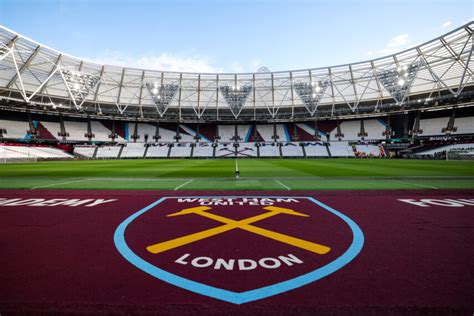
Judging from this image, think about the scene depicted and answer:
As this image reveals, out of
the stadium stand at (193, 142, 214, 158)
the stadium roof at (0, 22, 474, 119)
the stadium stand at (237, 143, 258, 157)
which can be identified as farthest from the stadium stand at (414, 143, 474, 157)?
the stadium stand at (193, 142, 214, 158)

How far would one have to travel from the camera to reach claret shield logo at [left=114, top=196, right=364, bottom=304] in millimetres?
2361

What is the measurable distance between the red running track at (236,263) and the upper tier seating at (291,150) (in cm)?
5050

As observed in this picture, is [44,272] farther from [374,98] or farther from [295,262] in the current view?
[374,98]

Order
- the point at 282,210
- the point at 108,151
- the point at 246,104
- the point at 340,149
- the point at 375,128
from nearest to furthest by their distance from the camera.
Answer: the point at 282,210, the point at 108,151, the point at 340,149, the point at 375,128, the point at 246,104

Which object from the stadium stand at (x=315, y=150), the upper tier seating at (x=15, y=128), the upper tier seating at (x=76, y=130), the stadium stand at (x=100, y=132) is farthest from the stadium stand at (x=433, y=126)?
the upper tier seating at (x=15, y=128)

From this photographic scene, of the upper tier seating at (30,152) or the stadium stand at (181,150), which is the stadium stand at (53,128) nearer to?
the upper tier seating at (30,152)

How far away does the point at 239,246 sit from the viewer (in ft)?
10.8

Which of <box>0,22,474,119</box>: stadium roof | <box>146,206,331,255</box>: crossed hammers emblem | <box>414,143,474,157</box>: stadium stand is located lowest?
<box>146,206,331,255</box>: crossed hammers emblem

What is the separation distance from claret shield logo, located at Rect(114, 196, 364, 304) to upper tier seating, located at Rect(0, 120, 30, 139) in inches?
2386

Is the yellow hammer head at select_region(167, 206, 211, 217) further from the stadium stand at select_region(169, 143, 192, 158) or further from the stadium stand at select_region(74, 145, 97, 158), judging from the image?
the stadium stand at select_region(74, 145, 97, 158)

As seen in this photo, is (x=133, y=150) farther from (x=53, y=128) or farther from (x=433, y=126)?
(x=433, y=126)

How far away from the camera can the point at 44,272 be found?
2.57m

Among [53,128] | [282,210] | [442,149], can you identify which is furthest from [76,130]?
[442,149]

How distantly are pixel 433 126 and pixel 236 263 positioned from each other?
65.4 meters
